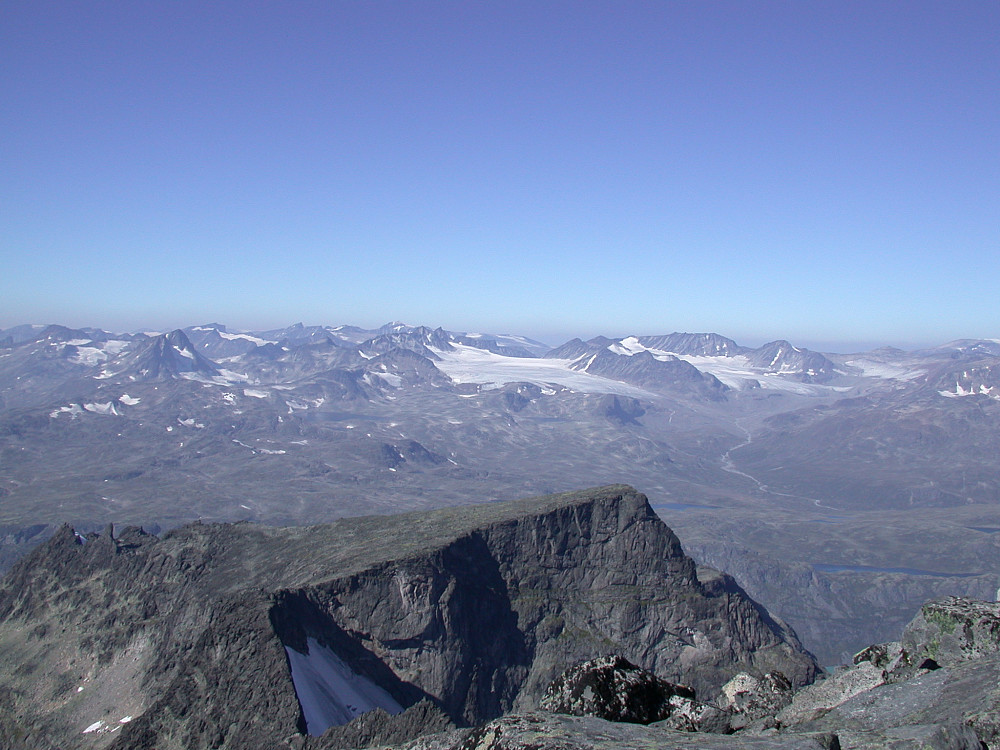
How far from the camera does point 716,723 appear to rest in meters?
24.7

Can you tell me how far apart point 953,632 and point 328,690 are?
71.6 metres

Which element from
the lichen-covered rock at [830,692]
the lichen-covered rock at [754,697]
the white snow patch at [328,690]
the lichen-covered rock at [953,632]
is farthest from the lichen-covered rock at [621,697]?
the white snow patch at [328,690]

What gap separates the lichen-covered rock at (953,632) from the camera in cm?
2561

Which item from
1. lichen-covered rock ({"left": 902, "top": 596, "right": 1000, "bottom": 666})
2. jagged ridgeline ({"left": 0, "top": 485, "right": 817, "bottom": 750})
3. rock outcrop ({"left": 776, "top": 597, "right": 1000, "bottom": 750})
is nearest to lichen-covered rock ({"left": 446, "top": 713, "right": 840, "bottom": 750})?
rock outcrop ({"left": 776, "top": 597, "right": 1000, "bottom": 750})

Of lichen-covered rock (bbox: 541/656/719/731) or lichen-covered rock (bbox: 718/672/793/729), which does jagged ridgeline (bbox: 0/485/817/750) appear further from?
lichen-covered rock (bbox: 718/672/793/729)

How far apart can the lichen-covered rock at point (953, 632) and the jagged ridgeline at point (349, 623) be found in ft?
184

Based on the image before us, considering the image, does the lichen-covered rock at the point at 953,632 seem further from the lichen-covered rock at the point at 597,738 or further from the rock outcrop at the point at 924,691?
the lichen-covered rock at the point at 597,738

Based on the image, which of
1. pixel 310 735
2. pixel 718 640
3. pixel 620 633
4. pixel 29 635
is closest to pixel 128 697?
pixel 29 635

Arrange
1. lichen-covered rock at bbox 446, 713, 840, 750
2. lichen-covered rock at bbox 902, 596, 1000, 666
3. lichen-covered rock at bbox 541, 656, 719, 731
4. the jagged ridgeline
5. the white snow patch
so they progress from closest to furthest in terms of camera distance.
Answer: lichen-covered rock at bbox 446, 713, 840, 750 < lichen-covered rock at bbox 902, 596, 1000, 666 < lichen-covered rock at bbox 541, 656, 719, 731 < the white snow patch < the jagged ridgeline

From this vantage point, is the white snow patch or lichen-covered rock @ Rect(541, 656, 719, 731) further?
the white snow patch

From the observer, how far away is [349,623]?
3885 inches

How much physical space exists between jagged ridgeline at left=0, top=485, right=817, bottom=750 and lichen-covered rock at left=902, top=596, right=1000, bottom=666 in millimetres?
56106

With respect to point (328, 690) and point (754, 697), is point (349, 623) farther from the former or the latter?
point (754, 697)

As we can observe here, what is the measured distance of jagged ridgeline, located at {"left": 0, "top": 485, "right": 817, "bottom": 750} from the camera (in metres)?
76.9
